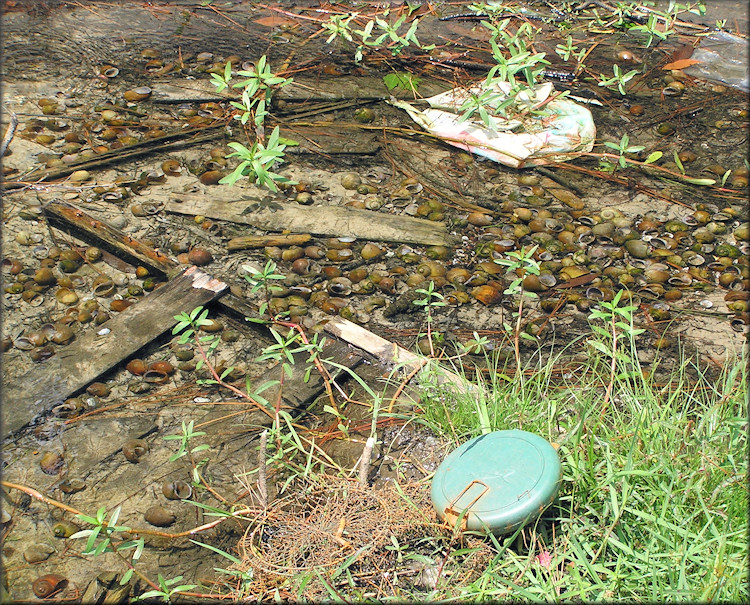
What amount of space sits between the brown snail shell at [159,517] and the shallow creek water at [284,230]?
1 cm

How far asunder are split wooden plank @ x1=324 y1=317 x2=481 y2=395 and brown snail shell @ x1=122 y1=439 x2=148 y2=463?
2.92 feet

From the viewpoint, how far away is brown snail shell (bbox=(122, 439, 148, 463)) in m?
2.42

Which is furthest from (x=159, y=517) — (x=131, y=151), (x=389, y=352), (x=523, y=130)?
(x=523, y=130)

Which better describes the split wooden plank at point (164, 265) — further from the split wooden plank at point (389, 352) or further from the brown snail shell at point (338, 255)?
the brown snail shell at point (338, 255)

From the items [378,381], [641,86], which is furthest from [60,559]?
[641,86]

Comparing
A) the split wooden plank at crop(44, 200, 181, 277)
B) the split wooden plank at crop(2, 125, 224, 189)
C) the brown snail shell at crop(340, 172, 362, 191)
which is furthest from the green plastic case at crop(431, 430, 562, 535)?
the split wooden plank at crop(2, 125, 224, 189)

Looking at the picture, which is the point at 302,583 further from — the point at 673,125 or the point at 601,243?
the point at 673,125

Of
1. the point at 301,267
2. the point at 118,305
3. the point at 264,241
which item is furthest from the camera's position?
the point at 264,241

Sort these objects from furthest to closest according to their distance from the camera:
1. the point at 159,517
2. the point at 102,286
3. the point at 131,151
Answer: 1. the point at 131,151
2. the point at 102,286
3. the point at 159,517

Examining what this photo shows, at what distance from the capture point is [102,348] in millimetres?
2816

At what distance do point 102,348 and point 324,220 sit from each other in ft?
4.34

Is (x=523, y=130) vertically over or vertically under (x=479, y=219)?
over

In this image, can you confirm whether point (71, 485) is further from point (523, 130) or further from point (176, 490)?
point (523, 130)

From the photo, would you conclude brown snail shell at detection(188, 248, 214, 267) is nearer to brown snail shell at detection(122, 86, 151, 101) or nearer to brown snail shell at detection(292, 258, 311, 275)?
brown snail shell at detection(292, 258, 311, 275)
